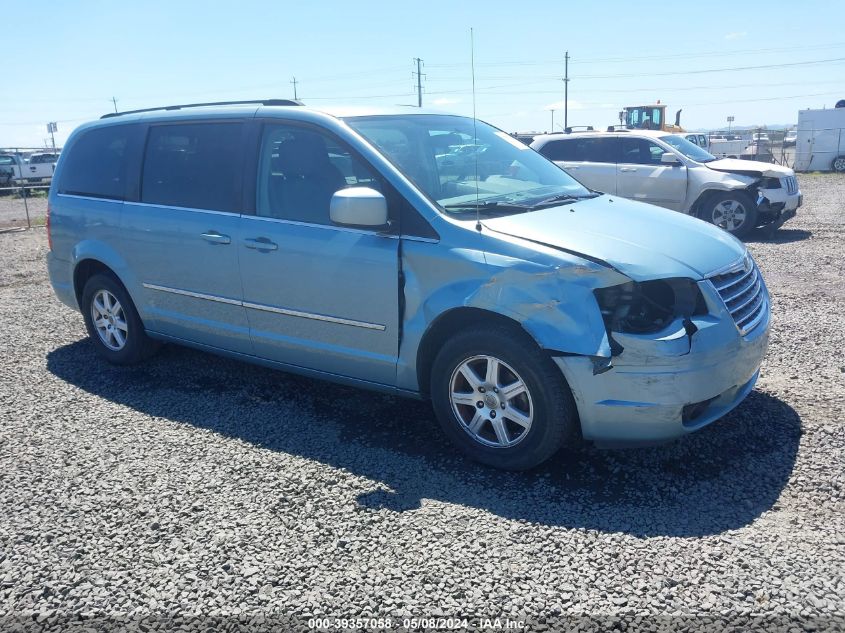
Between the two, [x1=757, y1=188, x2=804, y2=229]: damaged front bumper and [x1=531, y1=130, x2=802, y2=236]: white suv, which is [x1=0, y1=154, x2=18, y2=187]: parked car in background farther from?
[x1=757, y1=188, x2=804, y2=229]: damaged front bumper

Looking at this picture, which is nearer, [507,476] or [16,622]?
[16,622]

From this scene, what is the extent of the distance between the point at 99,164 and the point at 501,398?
3.97 m

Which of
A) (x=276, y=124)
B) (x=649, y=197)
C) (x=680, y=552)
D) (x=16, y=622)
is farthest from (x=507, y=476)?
(x=649, y=197)

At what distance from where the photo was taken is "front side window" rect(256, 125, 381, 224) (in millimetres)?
4406

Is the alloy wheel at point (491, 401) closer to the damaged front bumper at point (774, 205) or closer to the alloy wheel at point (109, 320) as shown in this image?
the alloy wheel at point (109, 320)

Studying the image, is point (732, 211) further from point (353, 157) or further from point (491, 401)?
point (491, 401)

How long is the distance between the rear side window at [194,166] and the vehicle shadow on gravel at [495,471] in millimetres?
1383

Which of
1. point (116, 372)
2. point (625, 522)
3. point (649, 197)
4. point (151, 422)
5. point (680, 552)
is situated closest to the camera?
point (680, 552)

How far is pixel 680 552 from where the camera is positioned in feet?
10.2

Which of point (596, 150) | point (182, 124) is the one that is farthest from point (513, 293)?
point (596, 150)

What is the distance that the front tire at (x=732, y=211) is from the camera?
12.0 m

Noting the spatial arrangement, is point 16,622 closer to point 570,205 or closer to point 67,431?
point 67,431

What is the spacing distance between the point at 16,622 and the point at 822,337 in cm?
586

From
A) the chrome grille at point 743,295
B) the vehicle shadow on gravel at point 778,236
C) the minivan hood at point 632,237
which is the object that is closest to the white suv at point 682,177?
the vehicle shadow on gravel at point 778,236
